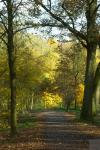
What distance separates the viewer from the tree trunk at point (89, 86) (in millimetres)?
34625

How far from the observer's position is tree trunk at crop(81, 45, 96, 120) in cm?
3462

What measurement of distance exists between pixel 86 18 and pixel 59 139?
1567 centimetres

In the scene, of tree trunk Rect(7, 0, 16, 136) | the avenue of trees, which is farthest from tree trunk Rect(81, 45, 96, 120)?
tree trunk Rect(7, 0, 16, 136)

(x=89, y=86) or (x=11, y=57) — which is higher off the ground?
(x=11, y=57)

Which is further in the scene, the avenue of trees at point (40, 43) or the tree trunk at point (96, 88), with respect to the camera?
the tree trunk at point (96, 88)

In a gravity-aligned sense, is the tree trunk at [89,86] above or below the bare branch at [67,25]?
below

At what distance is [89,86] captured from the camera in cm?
3512

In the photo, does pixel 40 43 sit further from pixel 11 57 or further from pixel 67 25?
pixel 11 57

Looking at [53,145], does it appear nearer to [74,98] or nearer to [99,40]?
[99,40]

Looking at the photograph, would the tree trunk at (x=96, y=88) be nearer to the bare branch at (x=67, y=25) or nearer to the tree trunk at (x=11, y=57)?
the bare branch at (x=67, y=25)

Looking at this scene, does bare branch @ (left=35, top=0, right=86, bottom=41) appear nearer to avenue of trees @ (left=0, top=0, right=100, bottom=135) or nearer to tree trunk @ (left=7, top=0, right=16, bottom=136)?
avenue of trees @ (left=0, top=0, right=100, bottom=135)

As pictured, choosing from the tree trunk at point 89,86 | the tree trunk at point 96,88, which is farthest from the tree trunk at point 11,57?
the tree trunk at point 96,88

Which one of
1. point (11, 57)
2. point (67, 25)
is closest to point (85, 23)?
point (67, 25)

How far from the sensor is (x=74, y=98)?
8838 cm
